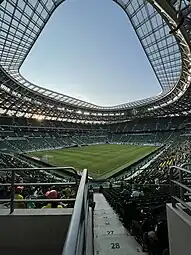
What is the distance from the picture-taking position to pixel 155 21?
26.0 m

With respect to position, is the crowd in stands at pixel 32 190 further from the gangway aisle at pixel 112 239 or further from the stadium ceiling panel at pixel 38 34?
the stadium ceiling panel at pixel 38 34

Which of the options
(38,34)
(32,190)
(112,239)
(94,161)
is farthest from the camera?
(94,161)

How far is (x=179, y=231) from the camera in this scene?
11.9 ft

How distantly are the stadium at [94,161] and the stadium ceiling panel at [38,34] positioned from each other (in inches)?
5.4

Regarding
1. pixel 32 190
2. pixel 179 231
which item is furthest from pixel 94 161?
pixel 179 231

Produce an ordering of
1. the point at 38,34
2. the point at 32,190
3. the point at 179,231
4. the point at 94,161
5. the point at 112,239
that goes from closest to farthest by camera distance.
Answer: the point at 179,231 < the point at 112,239 < the point at 32,190 < the point at 38,34 < the point at 94,161

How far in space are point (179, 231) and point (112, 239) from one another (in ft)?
11.2

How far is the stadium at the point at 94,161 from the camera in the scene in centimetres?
355

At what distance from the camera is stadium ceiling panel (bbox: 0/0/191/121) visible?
23.7 metres

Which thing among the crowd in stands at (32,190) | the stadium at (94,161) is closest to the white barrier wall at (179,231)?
the stadium at (94,161)

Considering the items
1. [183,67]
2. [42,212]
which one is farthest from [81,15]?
[42,212]

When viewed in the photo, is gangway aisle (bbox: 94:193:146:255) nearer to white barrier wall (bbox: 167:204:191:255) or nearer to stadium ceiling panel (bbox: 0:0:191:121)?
white barrier wall (bbox: 167:204:191:255)

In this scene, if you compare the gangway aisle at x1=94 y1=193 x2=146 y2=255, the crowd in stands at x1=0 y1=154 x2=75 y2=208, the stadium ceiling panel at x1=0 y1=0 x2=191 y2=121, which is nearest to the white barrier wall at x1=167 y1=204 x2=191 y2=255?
the crowd in stands at x1=0 y1=154 x2=75 y2=208

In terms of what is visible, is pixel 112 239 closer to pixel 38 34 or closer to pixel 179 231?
pixel 179 231
